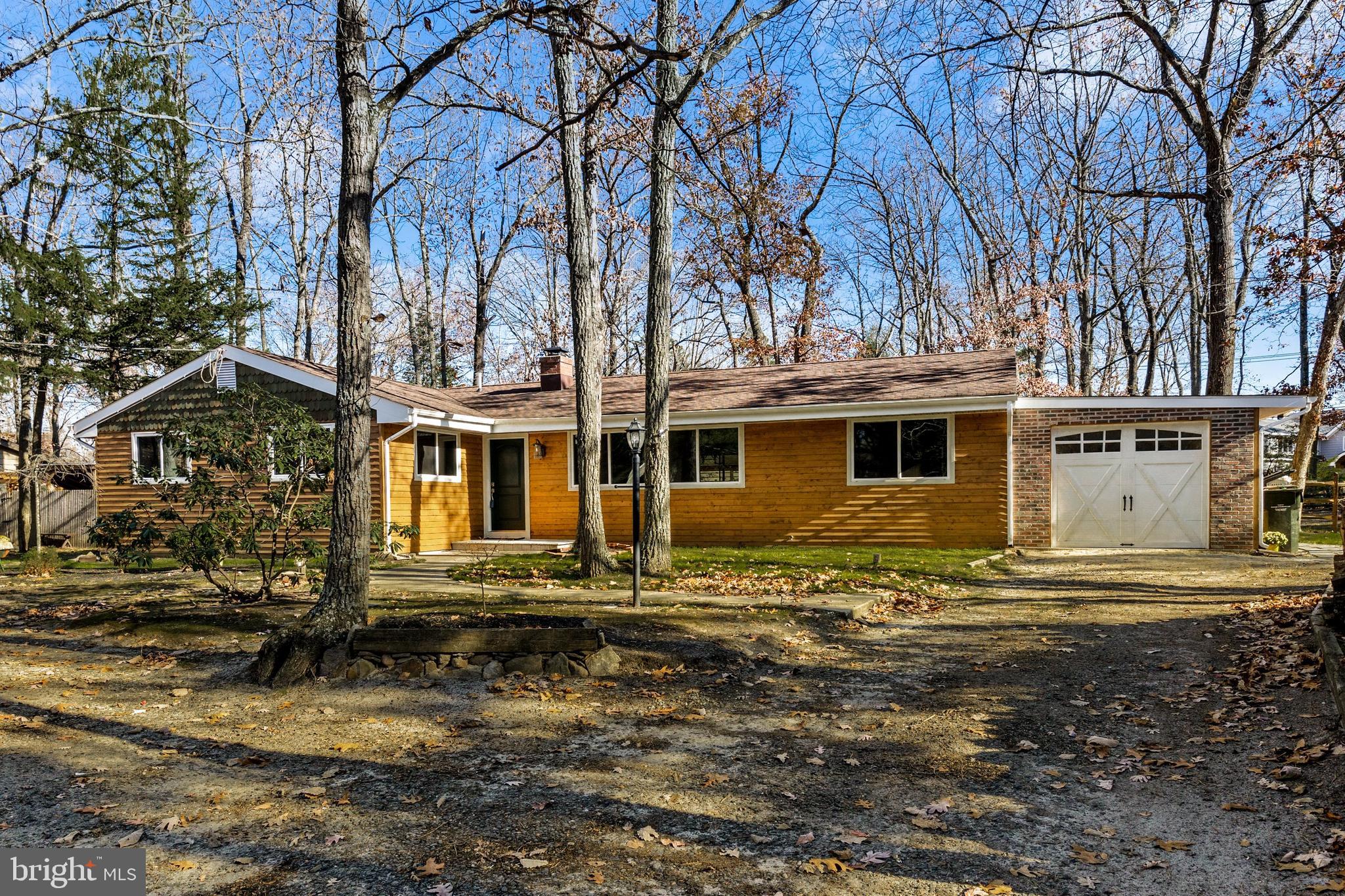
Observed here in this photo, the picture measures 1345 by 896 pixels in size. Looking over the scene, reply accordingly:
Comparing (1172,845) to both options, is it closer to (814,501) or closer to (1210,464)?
(814,501)

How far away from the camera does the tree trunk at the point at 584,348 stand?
11.3 m

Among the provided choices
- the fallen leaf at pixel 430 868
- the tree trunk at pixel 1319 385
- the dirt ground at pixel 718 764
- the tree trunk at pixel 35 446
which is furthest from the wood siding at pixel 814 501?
the fallen leaf at pixel 430 868

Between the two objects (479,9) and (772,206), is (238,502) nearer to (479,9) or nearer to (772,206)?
(479,9)

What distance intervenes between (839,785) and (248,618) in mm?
6341

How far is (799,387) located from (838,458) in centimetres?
191

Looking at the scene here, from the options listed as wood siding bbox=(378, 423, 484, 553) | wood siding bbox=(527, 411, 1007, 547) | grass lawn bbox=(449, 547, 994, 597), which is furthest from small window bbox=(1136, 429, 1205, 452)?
wood siding bbox=(378, 423, 484, 553)

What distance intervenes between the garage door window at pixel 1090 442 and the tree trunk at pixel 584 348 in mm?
8805

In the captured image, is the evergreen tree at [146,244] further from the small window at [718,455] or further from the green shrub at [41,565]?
the small window at [718,455]

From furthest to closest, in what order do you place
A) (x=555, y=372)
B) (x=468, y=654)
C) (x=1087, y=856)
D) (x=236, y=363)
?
(x=555, y=372), (x=236, y=363), (x=468, y=654), (x=1087, y=856)

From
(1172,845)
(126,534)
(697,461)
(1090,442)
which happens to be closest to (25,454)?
(126,534)

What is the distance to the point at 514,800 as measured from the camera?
4109 millimetres

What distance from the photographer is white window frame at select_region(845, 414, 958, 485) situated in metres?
15.2

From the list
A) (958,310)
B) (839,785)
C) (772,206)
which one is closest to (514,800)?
(839,785)

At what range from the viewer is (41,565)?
13156 mm
